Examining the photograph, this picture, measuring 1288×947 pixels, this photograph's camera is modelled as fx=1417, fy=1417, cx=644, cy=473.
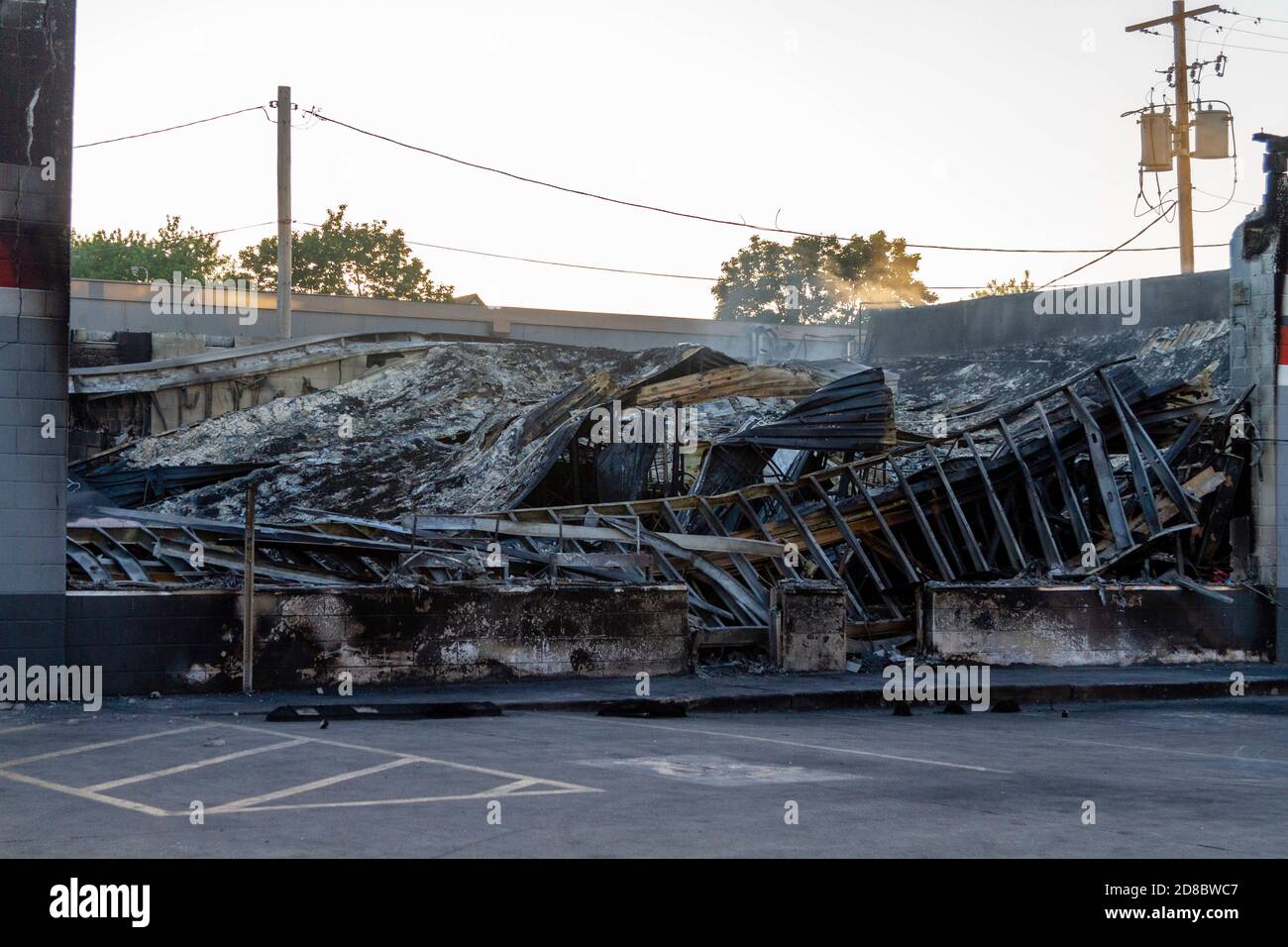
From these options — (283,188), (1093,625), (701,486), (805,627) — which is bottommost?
(1093,625)

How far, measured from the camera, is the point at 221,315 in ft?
125

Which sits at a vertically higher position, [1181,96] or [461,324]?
[1181,96]

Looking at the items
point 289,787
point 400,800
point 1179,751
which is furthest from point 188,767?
point 1179,751

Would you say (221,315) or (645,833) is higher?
(221,315)

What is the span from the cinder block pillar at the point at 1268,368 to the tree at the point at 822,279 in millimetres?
37949

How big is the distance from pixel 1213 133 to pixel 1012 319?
8.33 meters

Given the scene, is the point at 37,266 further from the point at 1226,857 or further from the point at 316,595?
the point at 1226,857

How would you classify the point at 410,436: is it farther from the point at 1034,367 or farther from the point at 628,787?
the point at 628,787

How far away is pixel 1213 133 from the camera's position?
3744cm

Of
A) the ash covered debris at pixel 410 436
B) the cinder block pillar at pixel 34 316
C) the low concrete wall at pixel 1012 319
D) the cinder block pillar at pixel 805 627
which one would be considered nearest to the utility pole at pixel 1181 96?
the low concrete wall at pixel 1012 319

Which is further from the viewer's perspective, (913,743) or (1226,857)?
(913,743)

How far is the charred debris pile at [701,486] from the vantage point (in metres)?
16.5

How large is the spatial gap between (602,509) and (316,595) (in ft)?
18.4
